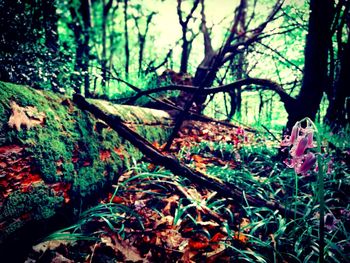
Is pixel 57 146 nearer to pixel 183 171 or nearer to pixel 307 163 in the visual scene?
pixel 183 171

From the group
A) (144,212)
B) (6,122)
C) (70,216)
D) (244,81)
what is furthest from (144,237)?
(244,81)

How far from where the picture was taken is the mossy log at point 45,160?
108 cm

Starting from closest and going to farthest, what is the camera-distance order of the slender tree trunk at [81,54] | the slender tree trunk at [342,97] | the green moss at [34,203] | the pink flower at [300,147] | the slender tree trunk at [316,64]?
the green moss at [34,203], the pink flower at [300,147], the slender tree trunk at [316,64], the slender tree trunk at [81,54], the slender tree trunk at [342,97]

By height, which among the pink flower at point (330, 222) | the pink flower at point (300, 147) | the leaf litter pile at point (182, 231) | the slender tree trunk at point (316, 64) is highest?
the slender tree trunk at point (316, 64)

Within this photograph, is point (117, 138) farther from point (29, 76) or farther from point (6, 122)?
point (29, 76)

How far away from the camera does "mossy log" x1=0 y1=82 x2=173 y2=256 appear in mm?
1081

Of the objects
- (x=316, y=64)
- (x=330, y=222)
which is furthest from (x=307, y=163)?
(x=316, y=64)

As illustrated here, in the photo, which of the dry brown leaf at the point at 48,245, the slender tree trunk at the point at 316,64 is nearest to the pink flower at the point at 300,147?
the dry brown leaf at the point at 48,245

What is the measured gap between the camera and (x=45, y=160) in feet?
4.19

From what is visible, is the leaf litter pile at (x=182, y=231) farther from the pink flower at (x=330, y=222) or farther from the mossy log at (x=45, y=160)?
the mossy log at (x=45, y=160)

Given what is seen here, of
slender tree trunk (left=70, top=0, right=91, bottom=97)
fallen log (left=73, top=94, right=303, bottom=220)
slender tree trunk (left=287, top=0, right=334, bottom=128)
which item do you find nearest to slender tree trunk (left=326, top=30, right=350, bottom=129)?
slender tree trunk (left=287, top=0, right=334, bottom=128)

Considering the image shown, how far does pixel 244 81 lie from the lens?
259 cm

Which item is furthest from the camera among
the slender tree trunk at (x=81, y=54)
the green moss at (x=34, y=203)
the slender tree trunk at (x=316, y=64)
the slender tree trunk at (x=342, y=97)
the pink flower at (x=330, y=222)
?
the slender tree trunk at (x=342, y=97)

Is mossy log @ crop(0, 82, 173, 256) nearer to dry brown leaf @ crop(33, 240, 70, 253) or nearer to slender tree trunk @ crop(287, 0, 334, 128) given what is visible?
dry brown leaf @ crop(33, 240, 70, 253)
